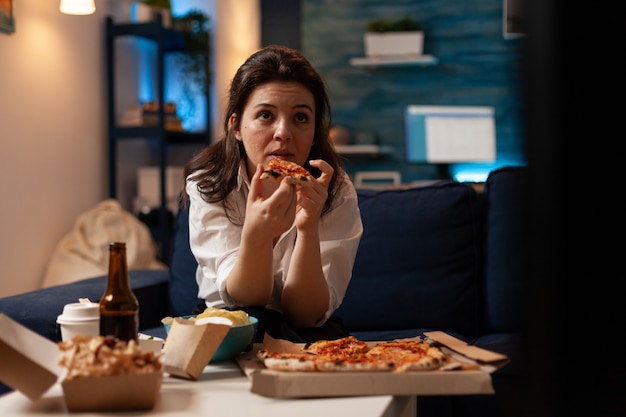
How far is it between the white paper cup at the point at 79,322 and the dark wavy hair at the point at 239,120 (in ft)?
2.64

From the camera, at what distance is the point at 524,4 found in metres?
0.27

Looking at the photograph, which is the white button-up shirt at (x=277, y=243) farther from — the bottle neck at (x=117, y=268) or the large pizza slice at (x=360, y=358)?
the bottle neck at (x=117, y=268)

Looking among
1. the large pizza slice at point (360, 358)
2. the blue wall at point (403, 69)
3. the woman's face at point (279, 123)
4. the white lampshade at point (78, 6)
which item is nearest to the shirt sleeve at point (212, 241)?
the woman's face at point (279, 123)

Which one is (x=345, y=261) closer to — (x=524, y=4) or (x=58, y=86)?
(x=524, y=4)

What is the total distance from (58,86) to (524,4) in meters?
4.08

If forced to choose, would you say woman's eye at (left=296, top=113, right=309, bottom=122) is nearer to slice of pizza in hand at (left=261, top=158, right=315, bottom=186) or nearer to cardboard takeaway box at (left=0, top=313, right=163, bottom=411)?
slice of pizza in hand at (left=261, top=158, right=315, bottom=186)

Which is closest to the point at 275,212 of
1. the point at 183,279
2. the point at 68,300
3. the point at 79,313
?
the point at 79,313

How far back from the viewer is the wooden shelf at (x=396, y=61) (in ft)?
19.7

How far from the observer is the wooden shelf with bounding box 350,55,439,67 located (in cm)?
600

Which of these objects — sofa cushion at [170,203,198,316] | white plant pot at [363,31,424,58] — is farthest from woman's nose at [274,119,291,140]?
white plant pot at [363,31,424,58]

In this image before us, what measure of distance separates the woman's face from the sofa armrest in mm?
676

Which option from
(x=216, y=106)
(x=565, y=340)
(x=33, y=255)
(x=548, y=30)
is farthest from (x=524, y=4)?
(x=216, y=106)

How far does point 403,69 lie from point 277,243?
4526 mm

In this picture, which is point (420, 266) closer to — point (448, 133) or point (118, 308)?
point (118, 308)
